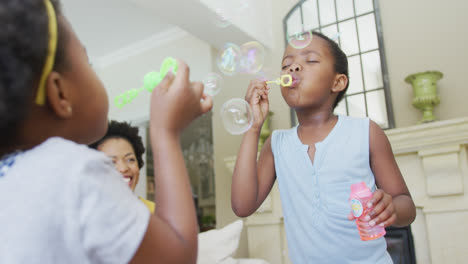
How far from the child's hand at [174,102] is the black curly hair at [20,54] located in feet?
0.46

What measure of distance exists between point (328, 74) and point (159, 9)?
1942 mm

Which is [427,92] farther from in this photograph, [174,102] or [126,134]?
[174,102]

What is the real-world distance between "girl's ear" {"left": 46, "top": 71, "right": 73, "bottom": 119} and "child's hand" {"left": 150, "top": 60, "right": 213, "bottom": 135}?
0.10 metres

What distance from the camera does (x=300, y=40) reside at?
41.1 inches

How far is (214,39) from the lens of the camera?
3154mm

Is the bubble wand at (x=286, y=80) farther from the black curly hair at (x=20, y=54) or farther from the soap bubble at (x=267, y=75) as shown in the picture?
the black curly hair at (x=20, y=54)

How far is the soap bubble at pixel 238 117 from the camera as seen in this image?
100cm

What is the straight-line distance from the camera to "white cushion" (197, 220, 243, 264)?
215 cm

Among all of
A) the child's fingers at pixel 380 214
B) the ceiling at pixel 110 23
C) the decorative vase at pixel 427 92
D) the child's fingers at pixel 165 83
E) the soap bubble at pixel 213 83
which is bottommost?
the child's fingers at pixel 380 214

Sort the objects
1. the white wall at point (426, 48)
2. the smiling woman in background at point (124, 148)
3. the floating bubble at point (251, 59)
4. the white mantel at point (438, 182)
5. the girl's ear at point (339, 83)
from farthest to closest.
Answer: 1. the white wall at point (426, 48)
2. the white mantel at point (438, 182)
3. the smiling woman in background at point (124, 148)
4. the floating bubble at point (251, 59)
5. the girl's ear at point (339, 83)

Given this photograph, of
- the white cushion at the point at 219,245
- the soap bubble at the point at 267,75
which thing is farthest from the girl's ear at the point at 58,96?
the white cushion at the point at 219,245

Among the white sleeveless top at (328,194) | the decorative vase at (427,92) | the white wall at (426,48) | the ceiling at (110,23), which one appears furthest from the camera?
the ceiling at (110,23)

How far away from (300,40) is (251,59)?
0.25 meters

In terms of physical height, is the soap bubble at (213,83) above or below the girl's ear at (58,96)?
above
